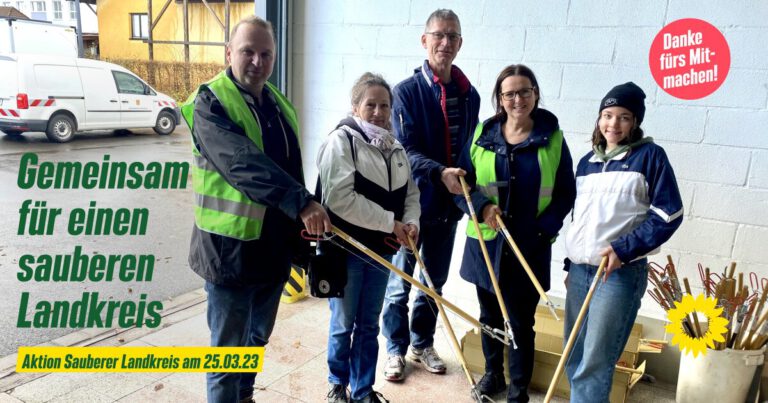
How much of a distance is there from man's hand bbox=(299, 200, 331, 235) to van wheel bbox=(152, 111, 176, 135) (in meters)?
1.47

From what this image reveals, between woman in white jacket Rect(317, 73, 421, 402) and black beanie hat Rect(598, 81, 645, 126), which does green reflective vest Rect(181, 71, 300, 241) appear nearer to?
woman in white jacket Rect(317, 73, 421, 402)

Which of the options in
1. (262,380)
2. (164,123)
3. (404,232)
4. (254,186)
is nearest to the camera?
(254,186)

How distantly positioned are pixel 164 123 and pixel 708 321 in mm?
2755

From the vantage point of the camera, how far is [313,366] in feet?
8.73

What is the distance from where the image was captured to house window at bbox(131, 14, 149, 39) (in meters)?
2.65

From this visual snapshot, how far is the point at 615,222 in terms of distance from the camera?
71.9 inches

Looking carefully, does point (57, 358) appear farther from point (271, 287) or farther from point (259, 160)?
point (259, 160)

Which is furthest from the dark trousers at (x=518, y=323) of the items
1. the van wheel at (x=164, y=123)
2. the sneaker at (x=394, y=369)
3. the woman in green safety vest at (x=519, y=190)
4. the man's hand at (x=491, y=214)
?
the van wheel at (x=164, y=123)

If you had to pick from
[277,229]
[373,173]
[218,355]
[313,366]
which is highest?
[373,173]

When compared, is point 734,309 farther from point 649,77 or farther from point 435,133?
point 435,133

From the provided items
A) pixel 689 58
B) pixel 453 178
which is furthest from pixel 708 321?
pixel 453 178

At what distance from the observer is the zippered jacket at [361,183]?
6.19 feet

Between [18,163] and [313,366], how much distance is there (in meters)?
1.59

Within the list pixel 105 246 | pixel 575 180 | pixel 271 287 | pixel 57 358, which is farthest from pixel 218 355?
pixel 105 246
